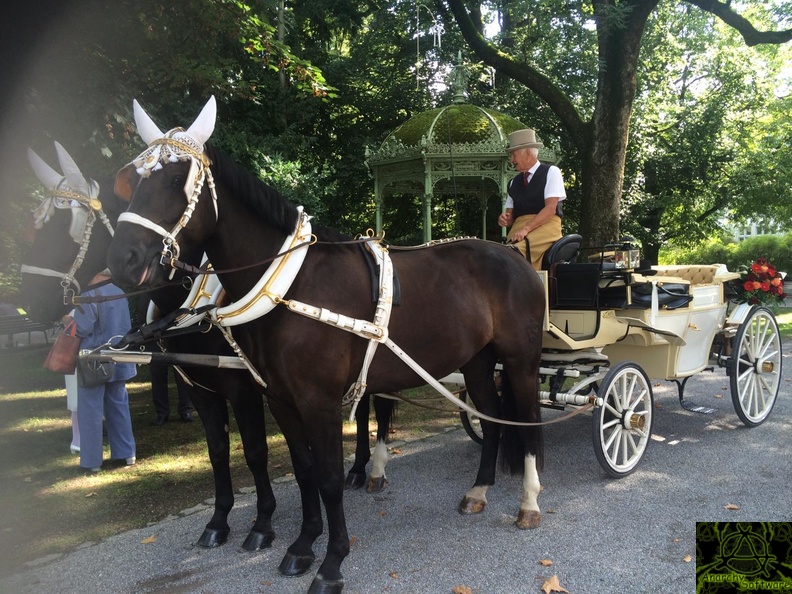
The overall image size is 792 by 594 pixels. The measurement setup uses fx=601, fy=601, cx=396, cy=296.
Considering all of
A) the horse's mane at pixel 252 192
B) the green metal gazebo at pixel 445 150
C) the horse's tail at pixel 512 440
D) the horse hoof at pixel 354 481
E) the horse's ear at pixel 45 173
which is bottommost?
the horse hoof at pixel 354 481

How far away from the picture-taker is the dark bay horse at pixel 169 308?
11.4 ft

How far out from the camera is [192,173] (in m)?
2.74

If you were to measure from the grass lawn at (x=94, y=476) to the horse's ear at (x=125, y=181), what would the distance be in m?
2.45

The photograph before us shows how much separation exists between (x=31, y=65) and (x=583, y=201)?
306 inches

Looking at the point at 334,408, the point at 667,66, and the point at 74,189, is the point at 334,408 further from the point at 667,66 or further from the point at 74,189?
the point at 667,66

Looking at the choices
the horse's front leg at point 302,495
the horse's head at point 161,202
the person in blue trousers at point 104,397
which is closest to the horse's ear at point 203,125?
the horse's head at point 161,202

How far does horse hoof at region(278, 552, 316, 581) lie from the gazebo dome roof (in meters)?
6.07

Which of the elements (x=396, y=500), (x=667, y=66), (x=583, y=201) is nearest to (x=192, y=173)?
(x=396, y=500)

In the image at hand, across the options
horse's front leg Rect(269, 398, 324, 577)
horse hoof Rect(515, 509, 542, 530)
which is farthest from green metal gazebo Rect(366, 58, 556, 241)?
horse's front leg Rect(269, 398, 324, 577)

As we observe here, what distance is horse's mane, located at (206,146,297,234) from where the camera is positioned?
302 cm

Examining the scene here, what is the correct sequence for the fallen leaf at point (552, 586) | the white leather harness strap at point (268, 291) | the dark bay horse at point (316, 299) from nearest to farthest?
the dark bay horse at point (316, 299)
the white leather harness strap at point (268, 291)
the fallen leaf at point (552, 586)

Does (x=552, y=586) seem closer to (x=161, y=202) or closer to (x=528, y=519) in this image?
(x=528, y=519)

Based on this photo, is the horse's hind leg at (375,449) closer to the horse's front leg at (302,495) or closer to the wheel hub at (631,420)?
the horse's front leg at (302,495)

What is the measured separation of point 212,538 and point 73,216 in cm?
215
